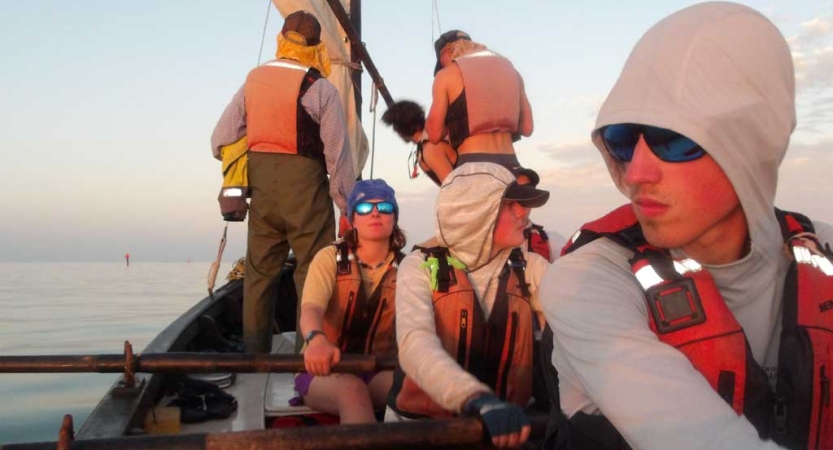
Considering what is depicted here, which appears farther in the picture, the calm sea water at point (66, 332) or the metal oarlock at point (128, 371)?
the calm sea water at point (66, 332)

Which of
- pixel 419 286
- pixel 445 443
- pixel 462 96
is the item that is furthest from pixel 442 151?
pixel 445 443

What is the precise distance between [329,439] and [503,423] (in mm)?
454

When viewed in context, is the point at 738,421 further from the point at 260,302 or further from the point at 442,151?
the point at 260,302

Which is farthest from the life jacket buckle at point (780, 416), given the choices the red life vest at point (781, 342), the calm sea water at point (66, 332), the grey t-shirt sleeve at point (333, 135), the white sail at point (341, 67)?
the white sail at point (341, 67)

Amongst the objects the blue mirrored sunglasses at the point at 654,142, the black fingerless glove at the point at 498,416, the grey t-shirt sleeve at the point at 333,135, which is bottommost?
the black fingerless glove at the point at 498,416

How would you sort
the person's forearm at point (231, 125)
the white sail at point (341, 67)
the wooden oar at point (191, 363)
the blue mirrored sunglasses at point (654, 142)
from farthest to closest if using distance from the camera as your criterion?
the white sail at point (341, 67), the person's forearm at point (231, 125), the wooden oar at point (191, 363), the blue mirrored sunglasses at point (654, 142)

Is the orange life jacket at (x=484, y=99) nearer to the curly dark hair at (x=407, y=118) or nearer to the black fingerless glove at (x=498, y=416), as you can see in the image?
the curly dark hair at (x=407, y=118)

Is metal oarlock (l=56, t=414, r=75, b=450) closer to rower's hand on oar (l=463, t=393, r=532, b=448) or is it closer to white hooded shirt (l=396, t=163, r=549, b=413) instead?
rower's hand on oar (l=463, t=393, r=532, b=448)

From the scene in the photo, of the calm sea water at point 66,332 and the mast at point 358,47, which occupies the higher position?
the mast at point 358,47

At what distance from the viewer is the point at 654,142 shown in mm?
1320

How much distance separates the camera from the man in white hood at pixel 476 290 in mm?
2598

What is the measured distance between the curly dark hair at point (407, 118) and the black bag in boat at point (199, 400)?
2.28 metres

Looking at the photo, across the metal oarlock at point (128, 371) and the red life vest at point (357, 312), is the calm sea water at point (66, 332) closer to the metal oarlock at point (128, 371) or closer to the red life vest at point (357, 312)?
the metal oarlock at point (128, 371)

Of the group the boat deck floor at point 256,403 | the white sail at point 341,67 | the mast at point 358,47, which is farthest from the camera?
the white sail at point 341,67
